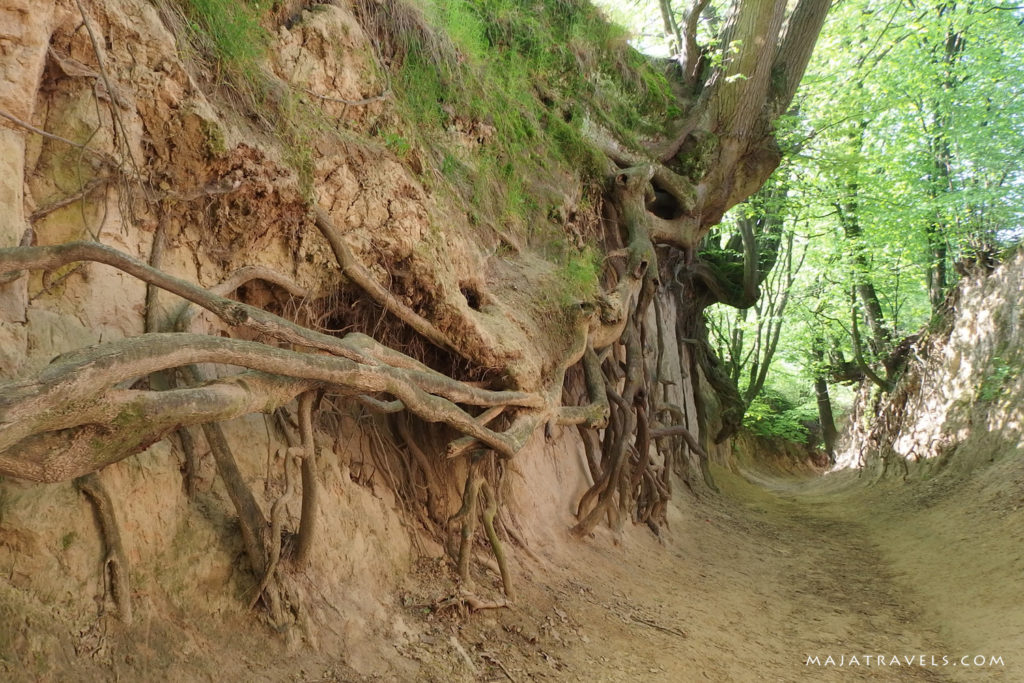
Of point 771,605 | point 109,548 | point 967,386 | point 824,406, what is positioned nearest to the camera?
point 109,548

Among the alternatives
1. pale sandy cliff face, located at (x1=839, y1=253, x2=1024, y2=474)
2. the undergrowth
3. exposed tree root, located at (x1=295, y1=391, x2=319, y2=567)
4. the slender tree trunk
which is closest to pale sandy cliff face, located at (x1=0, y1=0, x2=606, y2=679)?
exposed tree root, located at (x1=295, y1=391, x2=319, y2=567)

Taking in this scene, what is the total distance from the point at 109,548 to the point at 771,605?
17.6 feet

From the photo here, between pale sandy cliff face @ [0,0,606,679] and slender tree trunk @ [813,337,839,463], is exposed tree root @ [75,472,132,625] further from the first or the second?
slender tree trunk @ [813,337,839,463]

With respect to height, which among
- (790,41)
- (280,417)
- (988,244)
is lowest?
(280,417)

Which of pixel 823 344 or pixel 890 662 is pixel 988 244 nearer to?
pixel 823 344

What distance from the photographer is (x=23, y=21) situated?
2.58 m

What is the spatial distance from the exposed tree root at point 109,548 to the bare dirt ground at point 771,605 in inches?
54.3

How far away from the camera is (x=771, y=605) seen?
236 inches

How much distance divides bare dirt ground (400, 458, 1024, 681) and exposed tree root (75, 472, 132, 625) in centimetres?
138

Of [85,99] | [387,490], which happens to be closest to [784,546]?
[387,490]

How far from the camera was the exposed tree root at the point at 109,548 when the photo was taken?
8.40 feet

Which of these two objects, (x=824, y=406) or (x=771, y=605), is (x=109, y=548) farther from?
(x=824, y=406)

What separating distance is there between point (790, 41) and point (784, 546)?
658 centimetres

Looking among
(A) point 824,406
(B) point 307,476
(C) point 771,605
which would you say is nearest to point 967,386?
(C) point 771,605
